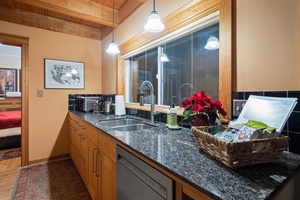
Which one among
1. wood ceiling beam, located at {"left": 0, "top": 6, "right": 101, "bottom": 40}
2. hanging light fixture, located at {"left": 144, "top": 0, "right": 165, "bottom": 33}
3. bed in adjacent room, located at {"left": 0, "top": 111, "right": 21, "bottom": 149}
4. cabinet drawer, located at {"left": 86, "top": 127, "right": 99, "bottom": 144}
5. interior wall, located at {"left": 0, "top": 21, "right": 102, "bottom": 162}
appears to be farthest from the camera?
bed in adjacent room, located at {"left": 0, "top": 111, "right": 21, "bottom": 149}

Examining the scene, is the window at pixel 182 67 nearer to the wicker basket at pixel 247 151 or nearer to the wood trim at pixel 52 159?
the wicker basket at pixel 247 151

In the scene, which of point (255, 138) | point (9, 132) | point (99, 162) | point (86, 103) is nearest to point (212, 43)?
point (255, 138)

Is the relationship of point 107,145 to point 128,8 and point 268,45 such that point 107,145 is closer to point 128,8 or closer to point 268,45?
point 268,45

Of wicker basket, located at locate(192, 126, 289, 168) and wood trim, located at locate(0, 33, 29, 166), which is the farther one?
wood trim, located at locate(0, 33, 29, 166)

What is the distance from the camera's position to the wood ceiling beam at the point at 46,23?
2.50 m

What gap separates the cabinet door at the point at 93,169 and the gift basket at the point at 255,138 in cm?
109

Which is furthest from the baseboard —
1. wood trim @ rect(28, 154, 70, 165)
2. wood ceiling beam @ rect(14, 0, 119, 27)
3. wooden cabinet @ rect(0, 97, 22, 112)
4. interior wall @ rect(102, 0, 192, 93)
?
wooden cabinet @ rect(0, 97, 22, 112)

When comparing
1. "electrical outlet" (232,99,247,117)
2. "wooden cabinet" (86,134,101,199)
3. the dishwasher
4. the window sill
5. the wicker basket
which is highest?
"electrical outlet" (232,99,247,117)

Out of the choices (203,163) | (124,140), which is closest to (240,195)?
(203,163)

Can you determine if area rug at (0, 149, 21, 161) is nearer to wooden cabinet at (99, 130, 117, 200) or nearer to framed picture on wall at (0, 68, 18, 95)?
wooden cabinet at (99, 130, 117, 200)

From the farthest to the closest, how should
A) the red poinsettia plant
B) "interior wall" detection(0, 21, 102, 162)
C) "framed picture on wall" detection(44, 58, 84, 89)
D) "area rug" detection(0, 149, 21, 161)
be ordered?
"area rug" detection(0, 149, 21, 161) → "framed picture on wall" detection(44, 58, 84, 89) → "interior wall" detection(0, 21, 102, 162) → the red poinsettia plant

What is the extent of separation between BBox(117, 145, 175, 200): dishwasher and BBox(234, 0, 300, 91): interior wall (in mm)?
778

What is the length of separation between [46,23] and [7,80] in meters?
4.24

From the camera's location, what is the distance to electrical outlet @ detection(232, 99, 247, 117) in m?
1.02
